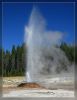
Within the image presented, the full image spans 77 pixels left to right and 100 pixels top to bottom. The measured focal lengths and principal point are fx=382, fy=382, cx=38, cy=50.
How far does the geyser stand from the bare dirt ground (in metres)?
0.30

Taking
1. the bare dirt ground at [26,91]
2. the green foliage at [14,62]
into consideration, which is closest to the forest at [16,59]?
the green foliage at [14,62]

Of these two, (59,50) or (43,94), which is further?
(59,50)

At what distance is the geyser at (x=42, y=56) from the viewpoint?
861cm

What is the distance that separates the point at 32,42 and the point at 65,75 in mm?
1193

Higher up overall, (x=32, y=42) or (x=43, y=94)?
(x=32, y=42)

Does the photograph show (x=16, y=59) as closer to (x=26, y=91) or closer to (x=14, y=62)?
(x=14, y=62)

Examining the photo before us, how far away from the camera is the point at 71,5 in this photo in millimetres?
8211

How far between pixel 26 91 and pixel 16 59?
31.6 inches

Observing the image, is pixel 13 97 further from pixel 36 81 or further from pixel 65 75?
pixel 65 75

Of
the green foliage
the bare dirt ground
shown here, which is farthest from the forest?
the bare dirt ground

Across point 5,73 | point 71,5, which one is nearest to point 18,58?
point 5,73

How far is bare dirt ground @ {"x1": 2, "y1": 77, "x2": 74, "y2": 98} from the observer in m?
8.03

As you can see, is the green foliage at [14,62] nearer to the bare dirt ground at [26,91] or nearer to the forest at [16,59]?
the forest at [16,59]

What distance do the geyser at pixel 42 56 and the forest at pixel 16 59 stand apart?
0.42 feet
